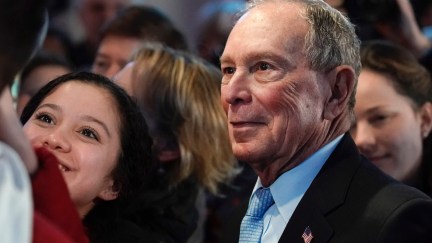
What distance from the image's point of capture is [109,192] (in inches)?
115

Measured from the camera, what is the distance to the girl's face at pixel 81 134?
2672 mm

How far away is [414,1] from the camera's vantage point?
4867mm

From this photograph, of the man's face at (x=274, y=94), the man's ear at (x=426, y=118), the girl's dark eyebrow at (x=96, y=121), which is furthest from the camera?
the man's ear at (x=426, y=118)

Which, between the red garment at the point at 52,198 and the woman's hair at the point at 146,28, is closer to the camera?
the red garment at the point at 52,198

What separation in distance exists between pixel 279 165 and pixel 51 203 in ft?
3.13

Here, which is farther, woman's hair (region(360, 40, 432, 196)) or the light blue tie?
woman's hair (region(360, 40, 432, 196))

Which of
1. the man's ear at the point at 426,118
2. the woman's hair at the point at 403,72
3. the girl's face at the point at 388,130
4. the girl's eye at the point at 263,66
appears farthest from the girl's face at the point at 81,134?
the man's ear at the point at 426,118

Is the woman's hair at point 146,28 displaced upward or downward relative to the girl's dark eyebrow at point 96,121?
downward

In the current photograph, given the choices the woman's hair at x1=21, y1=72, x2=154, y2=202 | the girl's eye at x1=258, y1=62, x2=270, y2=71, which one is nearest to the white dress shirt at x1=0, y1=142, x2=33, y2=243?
the girl's eye at x1=258, y1=62, x2=270, y2=71

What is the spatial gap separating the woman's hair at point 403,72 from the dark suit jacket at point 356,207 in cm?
105

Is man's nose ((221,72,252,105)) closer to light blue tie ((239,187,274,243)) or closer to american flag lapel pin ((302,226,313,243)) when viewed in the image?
light blue tie ((239,187,274,243))

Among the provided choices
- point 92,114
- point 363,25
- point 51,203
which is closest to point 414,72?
point 363,25

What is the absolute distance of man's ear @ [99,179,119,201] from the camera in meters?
2.90

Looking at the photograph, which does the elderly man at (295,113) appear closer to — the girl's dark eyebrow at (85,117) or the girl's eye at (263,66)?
the girl's eye at (263,66)
